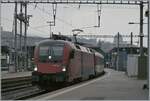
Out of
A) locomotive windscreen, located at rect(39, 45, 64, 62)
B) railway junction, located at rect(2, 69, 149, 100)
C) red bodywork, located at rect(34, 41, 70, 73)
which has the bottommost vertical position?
railway junction, located at rect(2, 69, 149, 100)

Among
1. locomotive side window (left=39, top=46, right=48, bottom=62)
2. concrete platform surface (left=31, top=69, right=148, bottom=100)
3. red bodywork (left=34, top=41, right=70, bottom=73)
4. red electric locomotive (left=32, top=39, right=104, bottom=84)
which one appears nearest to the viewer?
concrete platform surface (left=31, top=69, right=148, bottom=100)

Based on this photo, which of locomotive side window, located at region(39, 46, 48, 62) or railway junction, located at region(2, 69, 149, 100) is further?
locomotive side window, located at region(39, 46, 48, 62)

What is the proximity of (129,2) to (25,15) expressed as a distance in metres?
24.6

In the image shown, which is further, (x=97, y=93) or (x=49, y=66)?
(x=49, y=66)

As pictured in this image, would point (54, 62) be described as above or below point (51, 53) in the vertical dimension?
below

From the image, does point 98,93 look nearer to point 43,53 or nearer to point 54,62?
point 54,62

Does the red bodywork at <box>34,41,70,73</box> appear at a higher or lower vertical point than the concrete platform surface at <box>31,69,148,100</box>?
higher

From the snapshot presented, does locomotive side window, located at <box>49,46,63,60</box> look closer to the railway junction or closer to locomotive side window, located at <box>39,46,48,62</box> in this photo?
locomotive side window, located at <box>39,46,48,62</box>

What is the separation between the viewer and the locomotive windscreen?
86.0ft

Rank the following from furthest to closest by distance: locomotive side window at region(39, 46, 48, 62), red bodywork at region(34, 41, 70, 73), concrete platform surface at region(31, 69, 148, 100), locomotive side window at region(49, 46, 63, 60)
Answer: locomotive side window at region(49, 46, 63, 60) < locomotive side window at region(39, 46, 48, 62) < red bodywork at region(34, 41, 70, 73) < concrete platform surface at region(31, 69, 148, 100)

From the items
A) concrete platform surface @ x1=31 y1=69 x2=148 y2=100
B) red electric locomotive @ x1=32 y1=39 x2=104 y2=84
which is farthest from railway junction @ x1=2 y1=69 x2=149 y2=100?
red electric locomotive @ x1=32 y1=39 x2=104 y2=84

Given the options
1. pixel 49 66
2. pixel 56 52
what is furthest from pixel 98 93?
pixel 56 52

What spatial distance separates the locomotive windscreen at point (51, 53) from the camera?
86.0 feet

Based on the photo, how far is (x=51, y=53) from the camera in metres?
26.5
